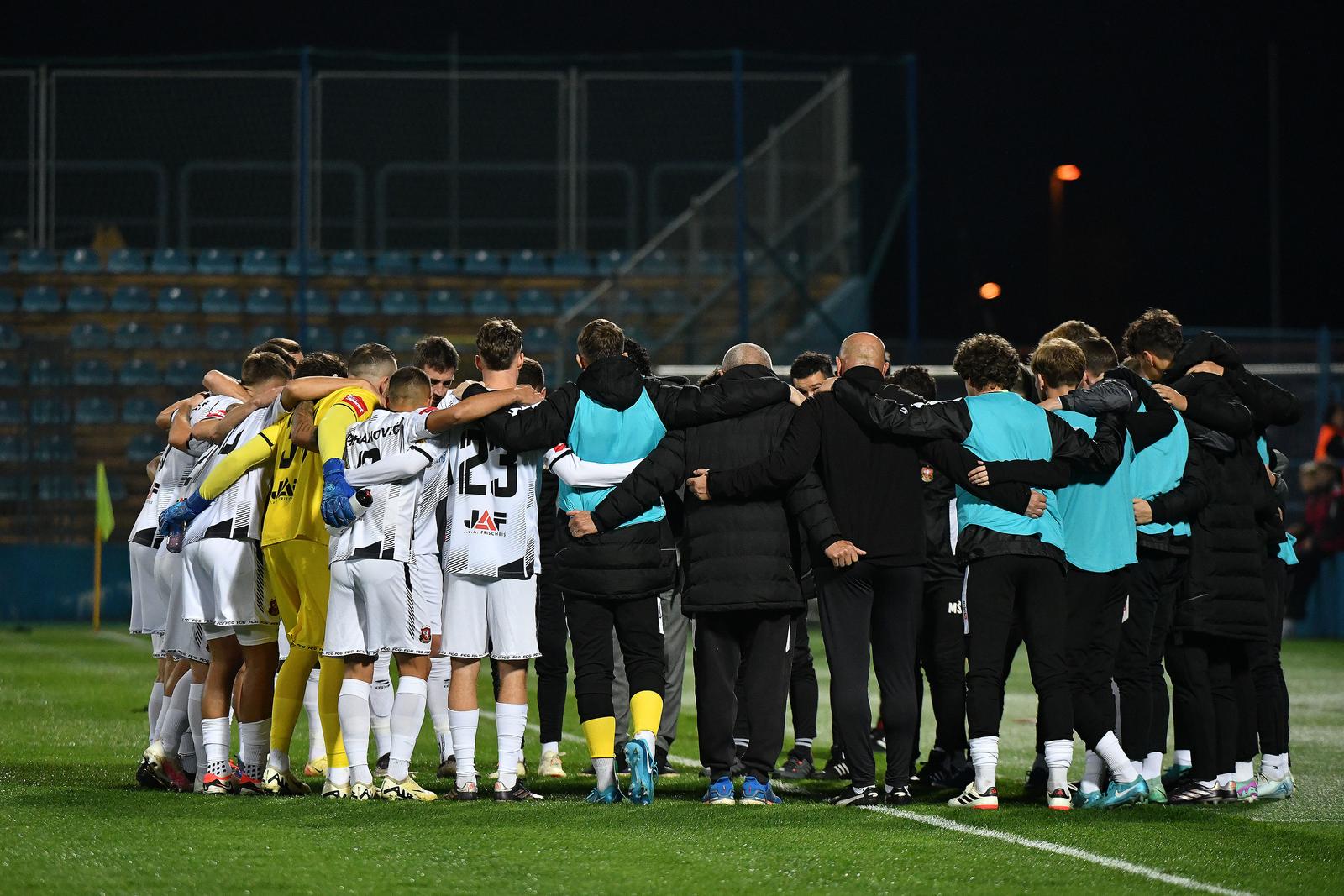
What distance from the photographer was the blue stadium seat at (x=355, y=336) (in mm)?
20312

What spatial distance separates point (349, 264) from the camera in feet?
67.5

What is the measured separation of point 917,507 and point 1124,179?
33358 millimetres

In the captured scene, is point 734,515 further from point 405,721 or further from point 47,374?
point 47,374

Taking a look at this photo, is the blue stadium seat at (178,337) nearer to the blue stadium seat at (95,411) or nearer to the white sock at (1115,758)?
the blue stadium seat at (95,411)

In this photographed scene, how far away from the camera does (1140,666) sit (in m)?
7.55

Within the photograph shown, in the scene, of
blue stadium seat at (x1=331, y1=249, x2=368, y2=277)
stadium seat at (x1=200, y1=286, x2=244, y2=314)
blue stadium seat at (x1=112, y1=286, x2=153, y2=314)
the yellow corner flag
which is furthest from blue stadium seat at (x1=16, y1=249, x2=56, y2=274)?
blue stadium seat at (x1=331, y1=249, x2=368, y2=277)

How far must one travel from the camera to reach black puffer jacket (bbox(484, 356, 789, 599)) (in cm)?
704

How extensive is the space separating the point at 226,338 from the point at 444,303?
2.67 meters

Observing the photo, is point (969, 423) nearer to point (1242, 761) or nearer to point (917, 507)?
point (917, 507)

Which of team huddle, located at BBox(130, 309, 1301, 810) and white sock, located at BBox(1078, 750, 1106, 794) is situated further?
white sock, located at BBox(1078, 750, 1106, 794)

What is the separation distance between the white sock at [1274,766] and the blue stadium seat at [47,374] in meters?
15.5

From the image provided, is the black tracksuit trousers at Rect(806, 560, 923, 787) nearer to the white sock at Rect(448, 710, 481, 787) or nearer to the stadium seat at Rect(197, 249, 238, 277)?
the white sock at Rect(448, 710, 481, 787)

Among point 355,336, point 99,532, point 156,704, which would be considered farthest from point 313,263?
point 156,704

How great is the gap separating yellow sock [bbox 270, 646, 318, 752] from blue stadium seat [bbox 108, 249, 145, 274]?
15358 millimetres
